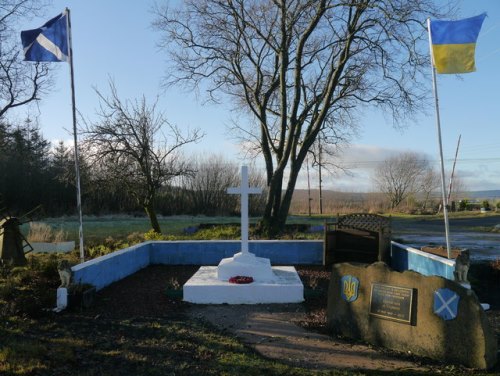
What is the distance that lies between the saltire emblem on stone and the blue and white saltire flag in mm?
8926

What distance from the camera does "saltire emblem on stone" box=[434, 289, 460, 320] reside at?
557 cm

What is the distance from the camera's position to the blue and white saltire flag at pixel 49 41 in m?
10.5

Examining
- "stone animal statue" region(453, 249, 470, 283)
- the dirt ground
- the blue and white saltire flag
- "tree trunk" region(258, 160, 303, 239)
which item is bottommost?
the dirt ground

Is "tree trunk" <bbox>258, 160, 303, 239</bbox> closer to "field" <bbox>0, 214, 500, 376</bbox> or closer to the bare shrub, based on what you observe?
the bare shrub

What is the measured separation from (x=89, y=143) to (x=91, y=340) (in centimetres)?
1267

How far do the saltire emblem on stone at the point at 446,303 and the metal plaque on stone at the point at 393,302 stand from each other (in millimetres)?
307

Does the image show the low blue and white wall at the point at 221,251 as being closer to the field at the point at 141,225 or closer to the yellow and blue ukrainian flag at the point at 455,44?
the yellow and blue ukrainian flag at the point at 455,44

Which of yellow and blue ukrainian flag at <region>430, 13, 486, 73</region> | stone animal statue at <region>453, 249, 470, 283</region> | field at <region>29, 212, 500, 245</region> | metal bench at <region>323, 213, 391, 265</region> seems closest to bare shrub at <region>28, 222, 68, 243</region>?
field at <region>29, 212, 500, 245</region>

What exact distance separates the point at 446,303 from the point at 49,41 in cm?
950

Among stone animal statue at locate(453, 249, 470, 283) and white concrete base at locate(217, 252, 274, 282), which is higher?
stone animal statue at locate(453, 249, 470, 283)

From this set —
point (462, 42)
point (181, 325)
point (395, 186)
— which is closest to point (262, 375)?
point (181, 325)

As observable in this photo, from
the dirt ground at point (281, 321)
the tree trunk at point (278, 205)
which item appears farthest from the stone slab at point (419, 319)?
the tree trunk at point (278, 205)

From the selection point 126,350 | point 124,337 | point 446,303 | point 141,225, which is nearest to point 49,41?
point 124,337

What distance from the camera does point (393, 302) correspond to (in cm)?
613
